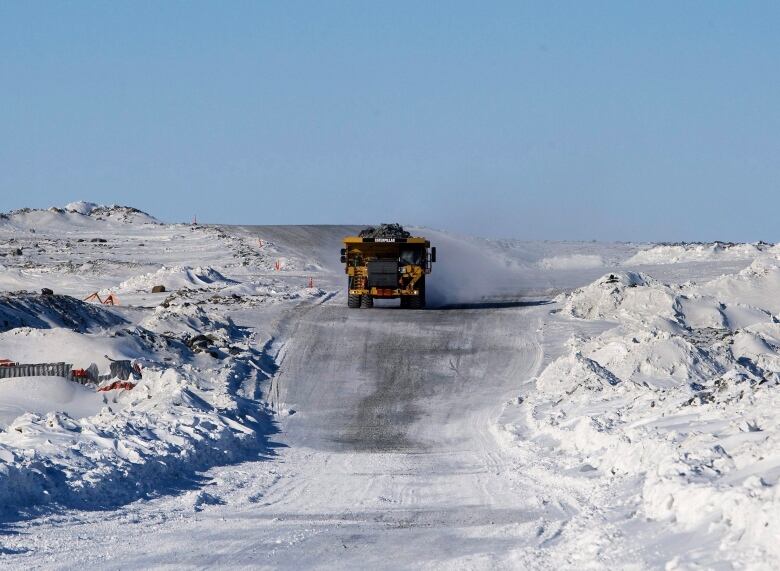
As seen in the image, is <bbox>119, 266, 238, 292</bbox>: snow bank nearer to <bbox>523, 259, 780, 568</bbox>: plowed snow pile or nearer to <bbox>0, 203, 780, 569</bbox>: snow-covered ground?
<bbox>0, 203, 780, 569</bbox>: snow-covered ground

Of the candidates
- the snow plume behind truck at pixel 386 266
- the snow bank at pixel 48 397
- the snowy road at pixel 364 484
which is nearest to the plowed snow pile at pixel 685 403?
the snowy road at pixel 364 484

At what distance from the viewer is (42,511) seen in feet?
39.7

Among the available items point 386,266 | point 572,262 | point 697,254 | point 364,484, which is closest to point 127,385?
point 364,484

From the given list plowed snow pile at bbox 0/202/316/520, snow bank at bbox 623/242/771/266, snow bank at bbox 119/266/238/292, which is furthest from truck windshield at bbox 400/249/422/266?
snow bank at bbox 623/242/771/266

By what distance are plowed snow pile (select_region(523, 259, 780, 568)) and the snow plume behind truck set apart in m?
4.82

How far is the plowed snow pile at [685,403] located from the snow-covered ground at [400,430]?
0.05 m

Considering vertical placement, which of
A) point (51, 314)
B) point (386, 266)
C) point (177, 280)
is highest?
point (386, 266)

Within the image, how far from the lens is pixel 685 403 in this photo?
696 inches

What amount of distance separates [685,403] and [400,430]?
639 centimetres

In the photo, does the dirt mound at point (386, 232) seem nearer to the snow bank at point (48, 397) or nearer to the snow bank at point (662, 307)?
the snow bank at point (662, 307)

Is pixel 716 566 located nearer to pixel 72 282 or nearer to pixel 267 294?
pixel 267 294

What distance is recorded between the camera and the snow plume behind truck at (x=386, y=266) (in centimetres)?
3862

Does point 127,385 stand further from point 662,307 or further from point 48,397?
point 662,307

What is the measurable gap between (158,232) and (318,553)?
73.1m
